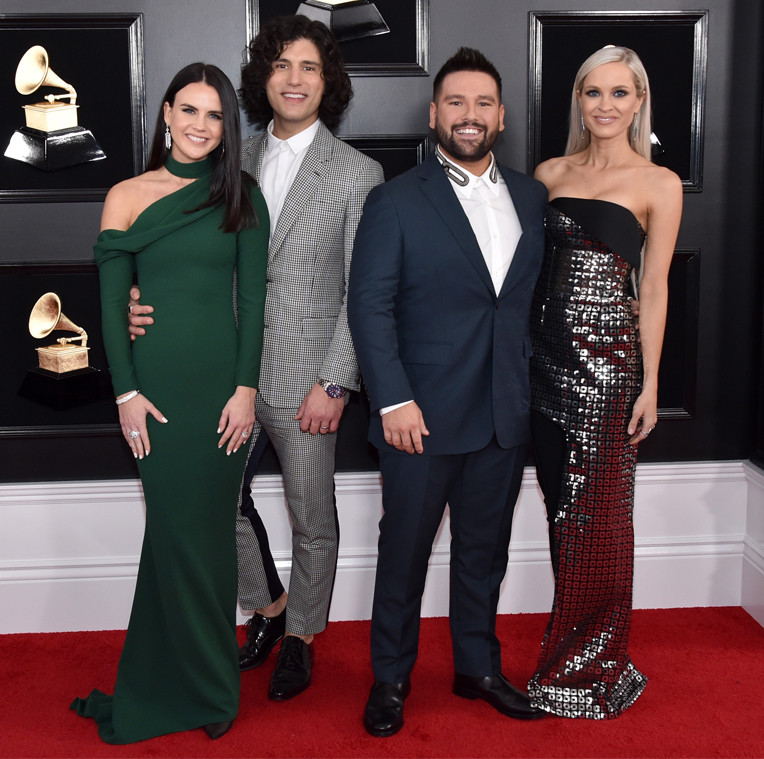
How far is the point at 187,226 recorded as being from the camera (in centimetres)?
222

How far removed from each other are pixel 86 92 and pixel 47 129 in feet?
0.61

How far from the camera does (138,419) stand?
2.25m

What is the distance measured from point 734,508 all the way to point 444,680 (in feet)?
4.46

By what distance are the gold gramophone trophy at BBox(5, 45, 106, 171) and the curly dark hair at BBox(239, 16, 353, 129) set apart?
23.8 inches

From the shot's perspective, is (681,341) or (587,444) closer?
(587,444)

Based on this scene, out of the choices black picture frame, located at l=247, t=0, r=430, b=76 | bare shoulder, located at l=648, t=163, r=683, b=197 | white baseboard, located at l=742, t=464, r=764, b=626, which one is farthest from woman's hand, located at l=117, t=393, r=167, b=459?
white baseboard, located at l=742, t=464, r=764, b=626

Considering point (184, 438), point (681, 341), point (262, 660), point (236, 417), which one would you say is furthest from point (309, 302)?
point (681, 341)

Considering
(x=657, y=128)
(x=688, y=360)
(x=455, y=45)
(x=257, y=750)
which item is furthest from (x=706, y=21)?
(x=257, y=750)

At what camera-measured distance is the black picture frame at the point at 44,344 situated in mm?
2943

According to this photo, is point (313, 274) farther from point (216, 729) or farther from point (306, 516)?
point (216, 729)

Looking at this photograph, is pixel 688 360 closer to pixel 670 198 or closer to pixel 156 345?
pixel 670 198

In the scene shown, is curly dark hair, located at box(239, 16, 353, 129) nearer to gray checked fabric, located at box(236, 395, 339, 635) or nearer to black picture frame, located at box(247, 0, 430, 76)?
black picture frame, located at box(247, 0, 430, 76)

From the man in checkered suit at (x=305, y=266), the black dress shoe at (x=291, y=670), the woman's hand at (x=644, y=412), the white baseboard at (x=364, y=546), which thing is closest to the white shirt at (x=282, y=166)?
the man in checkered suit at (x=305, y=266)

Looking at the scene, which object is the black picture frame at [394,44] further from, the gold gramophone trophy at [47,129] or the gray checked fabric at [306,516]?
the gray checked fabric at [306,516]
